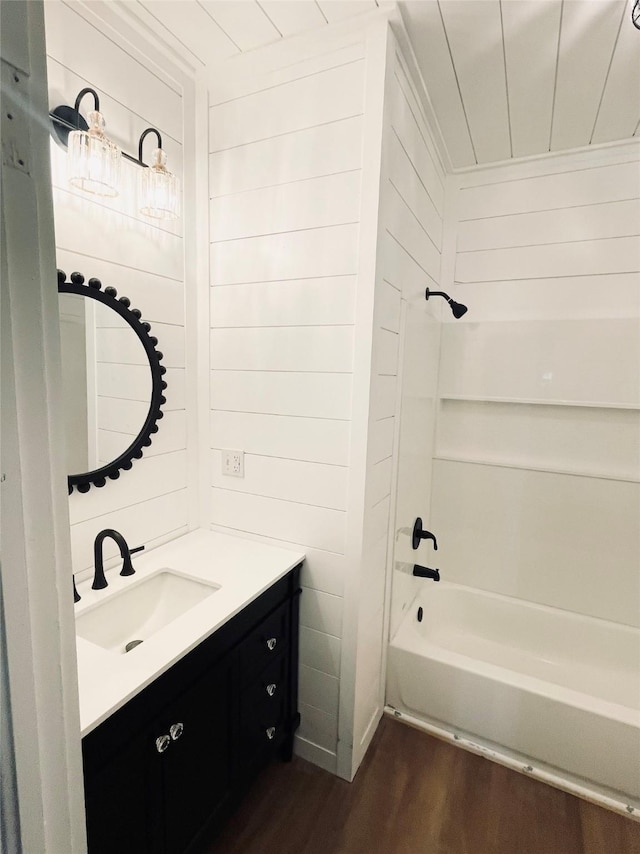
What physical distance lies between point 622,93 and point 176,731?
260cm

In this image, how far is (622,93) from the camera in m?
1.63

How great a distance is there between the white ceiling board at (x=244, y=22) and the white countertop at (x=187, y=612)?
177 centimetres

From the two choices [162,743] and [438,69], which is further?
[438,69]

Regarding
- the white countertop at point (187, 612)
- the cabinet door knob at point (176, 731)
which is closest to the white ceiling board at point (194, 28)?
the white countertop at point (187, 612)

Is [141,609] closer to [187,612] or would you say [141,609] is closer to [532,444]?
[187,612]

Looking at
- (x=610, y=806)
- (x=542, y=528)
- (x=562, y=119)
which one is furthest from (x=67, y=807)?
(x=562, y=119)

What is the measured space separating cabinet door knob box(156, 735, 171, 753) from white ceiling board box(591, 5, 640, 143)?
7.84ft

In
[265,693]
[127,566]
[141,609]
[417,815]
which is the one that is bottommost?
[417,815]

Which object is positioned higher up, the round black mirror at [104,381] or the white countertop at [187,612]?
the round black mirror at [104,381]

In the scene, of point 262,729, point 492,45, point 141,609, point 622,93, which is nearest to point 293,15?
point 492,45

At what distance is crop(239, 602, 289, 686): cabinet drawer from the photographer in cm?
136

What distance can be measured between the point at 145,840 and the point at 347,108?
214 cm

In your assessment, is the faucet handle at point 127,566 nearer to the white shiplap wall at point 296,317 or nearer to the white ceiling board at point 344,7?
the white shiplap wall at point 296,317

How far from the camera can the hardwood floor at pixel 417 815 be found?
1.42 meters
